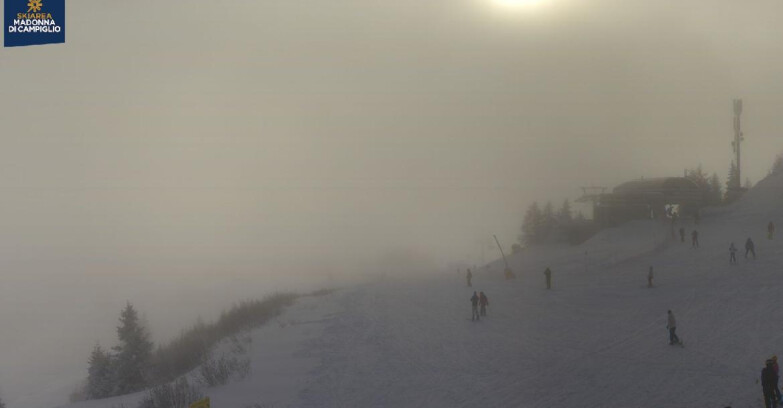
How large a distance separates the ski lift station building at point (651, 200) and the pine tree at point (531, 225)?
36.1ft

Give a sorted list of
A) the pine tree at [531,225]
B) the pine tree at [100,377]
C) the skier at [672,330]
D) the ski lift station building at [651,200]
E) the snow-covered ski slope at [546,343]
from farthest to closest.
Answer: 1. the pine tree at [531,225]
2. the ski lift station building at [651,200]
3. the pine tree at [100,377]
4. the skier at [672,330]
5. the snow-covered ski slope at [546,343]

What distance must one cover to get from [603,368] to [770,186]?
190 ft

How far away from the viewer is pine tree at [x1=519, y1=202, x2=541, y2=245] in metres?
82.2

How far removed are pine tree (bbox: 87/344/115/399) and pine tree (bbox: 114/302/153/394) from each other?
23.0 inches

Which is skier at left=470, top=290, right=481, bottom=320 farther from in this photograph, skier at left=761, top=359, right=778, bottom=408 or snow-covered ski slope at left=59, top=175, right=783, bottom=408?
skier at left=761, top=359, right=778, bottom=408

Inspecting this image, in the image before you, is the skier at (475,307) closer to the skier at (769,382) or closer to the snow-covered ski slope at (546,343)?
the snow-covered ski slope at (546,343)

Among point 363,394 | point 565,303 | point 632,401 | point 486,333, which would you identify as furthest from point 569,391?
point 565,303

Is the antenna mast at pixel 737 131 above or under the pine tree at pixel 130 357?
above

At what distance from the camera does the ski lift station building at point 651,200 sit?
65.1 metres

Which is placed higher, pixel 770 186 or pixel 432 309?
pixel 770 186

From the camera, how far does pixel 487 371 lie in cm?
2036

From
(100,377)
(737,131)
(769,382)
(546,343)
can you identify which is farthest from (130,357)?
(737,131)

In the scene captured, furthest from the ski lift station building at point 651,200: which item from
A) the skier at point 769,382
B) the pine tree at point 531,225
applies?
the skier at point 769,382

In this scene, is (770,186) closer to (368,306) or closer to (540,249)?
(540,249)
